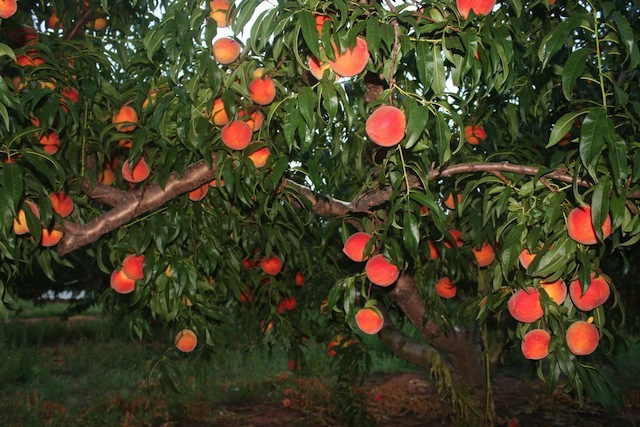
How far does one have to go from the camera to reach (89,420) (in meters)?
3.92

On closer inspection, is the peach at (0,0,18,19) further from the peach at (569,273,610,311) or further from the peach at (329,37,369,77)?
the peach at (569,273,610,311)

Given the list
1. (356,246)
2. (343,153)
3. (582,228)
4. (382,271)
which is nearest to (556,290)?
(582,228)

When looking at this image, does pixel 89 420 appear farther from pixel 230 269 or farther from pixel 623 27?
pixel 623 27

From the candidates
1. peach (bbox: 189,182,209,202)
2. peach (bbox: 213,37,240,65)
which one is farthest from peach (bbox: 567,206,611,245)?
peach (bbox: 189,182,209,202)

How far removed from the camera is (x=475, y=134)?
1.96m

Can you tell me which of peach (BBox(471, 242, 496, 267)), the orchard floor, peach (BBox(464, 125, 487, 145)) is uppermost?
peach (BBox(464, 125, 487, 145))

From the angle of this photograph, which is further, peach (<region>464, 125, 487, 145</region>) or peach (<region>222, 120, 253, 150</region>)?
peach (<region>464, 125, 487, 145</region>)

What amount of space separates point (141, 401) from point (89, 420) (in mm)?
571

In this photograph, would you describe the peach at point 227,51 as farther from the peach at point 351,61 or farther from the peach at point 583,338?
the peach at point 583,338

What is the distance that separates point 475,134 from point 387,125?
3.15 ft

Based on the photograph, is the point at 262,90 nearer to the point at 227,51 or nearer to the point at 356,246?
the point at 227,51

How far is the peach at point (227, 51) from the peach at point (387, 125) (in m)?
0.51

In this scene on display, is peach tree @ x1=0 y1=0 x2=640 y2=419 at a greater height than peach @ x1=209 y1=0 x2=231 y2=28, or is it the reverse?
peach @ x1=209 y1=0 x2=231 y2=28

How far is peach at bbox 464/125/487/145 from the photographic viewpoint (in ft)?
6.35
